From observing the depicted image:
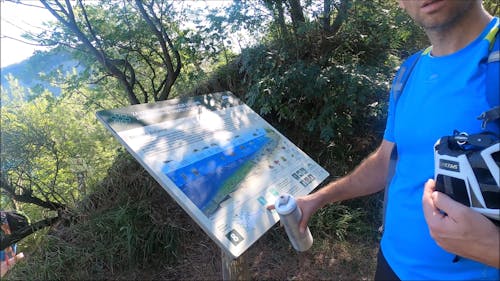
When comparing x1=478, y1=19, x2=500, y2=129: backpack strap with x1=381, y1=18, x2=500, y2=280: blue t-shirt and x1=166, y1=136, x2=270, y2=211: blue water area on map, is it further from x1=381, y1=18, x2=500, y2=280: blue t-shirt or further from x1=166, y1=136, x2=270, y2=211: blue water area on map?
x1=166, y1=136, x2=270, y2=211: blue water area on map

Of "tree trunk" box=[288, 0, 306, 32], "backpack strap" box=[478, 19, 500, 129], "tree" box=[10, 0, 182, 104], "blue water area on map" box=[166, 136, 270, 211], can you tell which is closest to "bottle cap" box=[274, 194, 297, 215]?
"blue water area on map" box=[166, 136, 270, 211]

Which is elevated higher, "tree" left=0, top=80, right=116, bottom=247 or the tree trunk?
the tree trunk

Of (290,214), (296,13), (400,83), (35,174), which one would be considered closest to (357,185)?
(290,214)

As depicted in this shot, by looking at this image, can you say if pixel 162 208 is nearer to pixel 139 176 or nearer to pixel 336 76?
pixel 139 176

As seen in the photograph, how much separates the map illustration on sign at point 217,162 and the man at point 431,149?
615 millimetres

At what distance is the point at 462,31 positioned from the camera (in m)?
1.06

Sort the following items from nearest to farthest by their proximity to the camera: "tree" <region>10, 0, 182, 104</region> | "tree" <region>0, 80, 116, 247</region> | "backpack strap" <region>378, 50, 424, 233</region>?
"backpack strap" <region>378, 50, 424, 233</region>
"tree" <region>10, 0, 182, 104</region>
"tree" <region>0, 80, 116, 247</region>

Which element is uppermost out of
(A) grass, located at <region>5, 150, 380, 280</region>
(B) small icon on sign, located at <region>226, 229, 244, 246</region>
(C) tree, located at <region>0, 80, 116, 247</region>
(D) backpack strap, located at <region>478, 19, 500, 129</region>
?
(D) backpack strap, located at <region>478, 19, 500, 129</region>

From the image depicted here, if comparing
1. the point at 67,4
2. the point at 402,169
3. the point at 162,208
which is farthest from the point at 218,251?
the point at 67,4

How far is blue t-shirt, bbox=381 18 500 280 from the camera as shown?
3.19 feet

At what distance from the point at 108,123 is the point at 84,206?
8.76 feet

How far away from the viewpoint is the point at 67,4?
3.92 metres

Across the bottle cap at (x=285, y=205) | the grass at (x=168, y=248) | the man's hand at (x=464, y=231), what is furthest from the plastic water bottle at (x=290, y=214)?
the grass at (x=168, y=248)

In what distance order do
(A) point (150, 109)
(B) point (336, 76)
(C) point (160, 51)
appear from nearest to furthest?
(A) point (150, 109)
(B) point (336, 76)
(C) point (160, 51)
